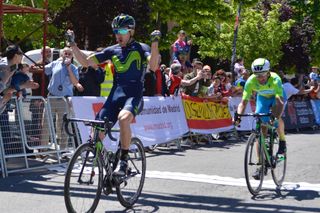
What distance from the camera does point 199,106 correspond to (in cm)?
1568

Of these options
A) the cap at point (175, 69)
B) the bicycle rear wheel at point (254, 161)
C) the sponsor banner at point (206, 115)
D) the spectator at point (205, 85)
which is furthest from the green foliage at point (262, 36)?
the bicycle rear wheel at point (254, 161)

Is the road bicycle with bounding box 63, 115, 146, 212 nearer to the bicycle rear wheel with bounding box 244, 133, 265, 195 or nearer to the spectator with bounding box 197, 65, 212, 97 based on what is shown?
the bicycle rear wheel with bounding box 244, 133, 265, 195

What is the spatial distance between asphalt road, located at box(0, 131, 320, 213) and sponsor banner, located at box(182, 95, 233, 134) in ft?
7.71

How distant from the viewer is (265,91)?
31.3 feet

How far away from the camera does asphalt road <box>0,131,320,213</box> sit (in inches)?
306

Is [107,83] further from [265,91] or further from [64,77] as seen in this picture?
[265,91]

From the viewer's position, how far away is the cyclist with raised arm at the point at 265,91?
9195 millimetres

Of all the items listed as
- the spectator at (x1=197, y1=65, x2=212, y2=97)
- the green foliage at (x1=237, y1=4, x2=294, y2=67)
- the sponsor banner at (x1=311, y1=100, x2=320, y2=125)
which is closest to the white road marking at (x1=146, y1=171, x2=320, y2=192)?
the spectator at (x1=197, y1=65, x2=212, y2=97)

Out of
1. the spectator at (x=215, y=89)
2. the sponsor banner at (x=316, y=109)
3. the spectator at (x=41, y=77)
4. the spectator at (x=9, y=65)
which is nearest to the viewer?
the spectator at (x=9, y=65)

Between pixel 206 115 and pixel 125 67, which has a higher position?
pixel 125 67

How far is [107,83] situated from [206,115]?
13.5 feet

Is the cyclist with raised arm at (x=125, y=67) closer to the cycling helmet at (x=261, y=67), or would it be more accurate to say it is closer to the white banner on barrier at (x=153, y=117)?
the cycling helmet at (x=261, y=67)

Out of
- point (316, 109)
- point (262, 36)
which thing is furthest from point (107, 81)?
point (262, 36)

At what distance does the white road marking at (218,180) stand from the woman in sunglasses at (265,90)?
1.81 ft
